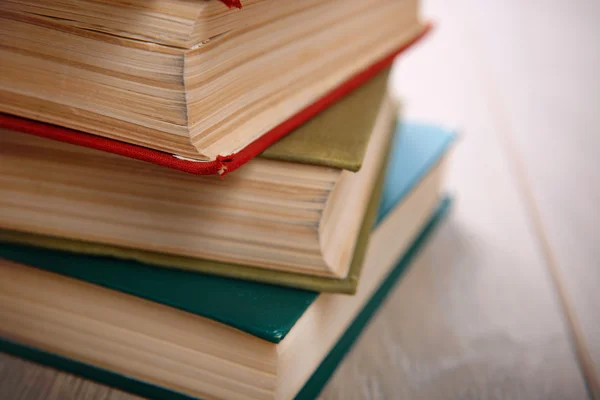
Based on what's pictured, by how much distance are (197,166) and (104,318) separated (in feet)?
0.52

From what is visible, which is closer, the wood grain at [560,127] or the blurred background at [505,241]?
the blurred background at [505,241]

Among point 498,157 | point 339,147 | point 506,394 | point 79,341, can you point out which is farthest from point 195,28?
point 498,157

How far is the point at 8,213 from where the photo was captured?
43 cm

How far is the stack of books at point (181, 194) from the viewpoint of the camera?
327 millimetres

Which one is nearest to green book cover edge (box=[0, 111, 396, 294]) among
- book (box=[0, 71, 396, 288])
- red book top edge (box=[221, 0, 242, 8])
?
book (box=[0, 71, 396, 288])

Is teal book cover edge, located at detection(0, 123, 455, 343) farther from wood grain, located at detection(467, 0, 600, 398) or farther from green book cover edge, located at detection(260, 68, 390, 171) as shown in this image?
wood grain, located at detection(467, 0, 600, 398)

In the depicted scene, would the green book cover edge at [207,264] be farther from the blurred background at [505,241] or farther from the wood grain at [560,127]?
the wood grain at [560,127]

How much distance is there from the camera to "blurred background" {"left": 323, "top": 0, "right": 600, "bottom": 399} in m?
0.46


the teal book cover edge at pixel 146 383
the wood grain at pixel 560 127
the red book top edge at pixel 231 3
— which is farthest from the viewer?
the wood grain at pixel 560 127

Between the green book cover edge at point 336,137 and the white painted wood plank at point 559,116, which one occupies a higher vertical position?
the green book cover edge at point 336,137

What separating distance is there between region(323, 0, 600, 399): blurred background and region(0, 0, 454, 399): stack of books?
7cm

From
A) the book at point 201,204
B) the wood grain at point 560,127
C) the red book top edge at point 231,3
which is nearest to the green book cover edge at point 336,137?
the book at point 201,204

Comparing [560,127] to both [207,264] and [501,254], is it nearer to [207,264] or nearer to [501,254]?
[501,254]

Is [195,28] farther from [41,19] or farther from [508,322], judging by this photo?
[508,322]
